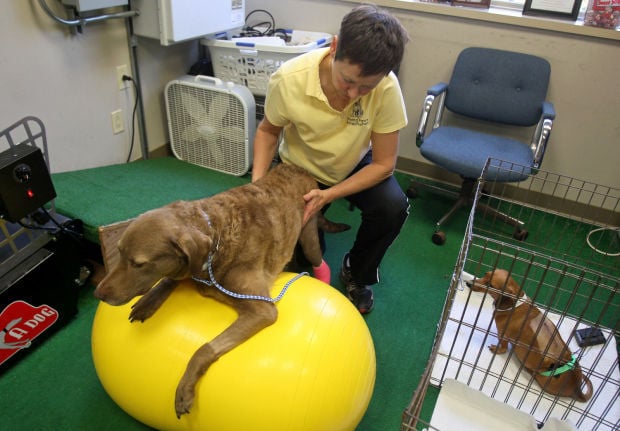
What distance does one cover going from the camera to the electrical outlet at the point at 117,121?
8.75 feet

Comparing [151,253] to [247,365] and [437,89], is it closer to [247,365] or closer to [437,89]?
[247,365]

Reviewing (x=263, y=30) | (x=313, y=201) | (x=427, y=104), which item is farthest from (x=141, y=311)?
(x=263, y=30)

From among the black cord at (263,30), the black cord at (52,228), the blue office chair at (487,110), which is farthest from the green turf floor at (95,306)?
the black cord at (263,30)

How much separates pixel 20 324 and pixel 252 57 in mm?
1894

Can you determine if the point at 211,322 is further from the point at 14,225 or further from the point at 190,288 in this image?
Result: the point at 14,225

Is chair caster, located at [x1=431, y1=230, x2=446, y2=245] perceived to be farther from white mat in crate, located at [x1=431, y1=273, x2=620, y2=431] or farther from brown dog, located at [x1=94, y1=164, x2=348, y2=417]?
brown dog, located at [x1=94, y1=164, x2=348, y2=417]

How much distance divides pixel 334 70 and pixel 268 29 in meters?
2.02

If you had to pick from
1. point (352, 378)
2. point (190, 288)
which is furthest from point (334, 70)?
point (352, 378)

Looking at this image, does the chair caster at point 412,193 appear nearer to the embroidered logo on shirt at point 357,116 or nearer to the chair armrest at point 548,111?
the chair armrest at point 548,111

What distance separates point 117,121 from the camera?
271 cm

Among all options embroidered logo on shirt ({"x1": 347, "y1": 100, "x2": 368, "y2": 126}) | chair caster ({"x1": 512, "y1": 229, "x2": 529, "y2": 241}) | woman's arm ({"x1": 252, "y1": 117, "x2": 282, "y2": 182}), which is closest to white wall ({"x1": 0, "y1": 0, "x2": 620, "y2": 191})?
chair caster ({"x1": 512, "y1": 229, "x2": 529, "y2": 241})

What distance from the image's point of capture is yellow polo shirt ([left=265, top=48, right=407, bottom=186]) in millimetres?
1690

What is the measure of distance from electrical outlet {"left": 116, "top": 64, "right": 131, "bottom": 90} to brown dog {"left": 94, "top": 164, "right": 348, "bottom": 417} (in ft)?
4.76

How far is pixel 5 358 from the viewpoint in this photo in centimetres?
167
